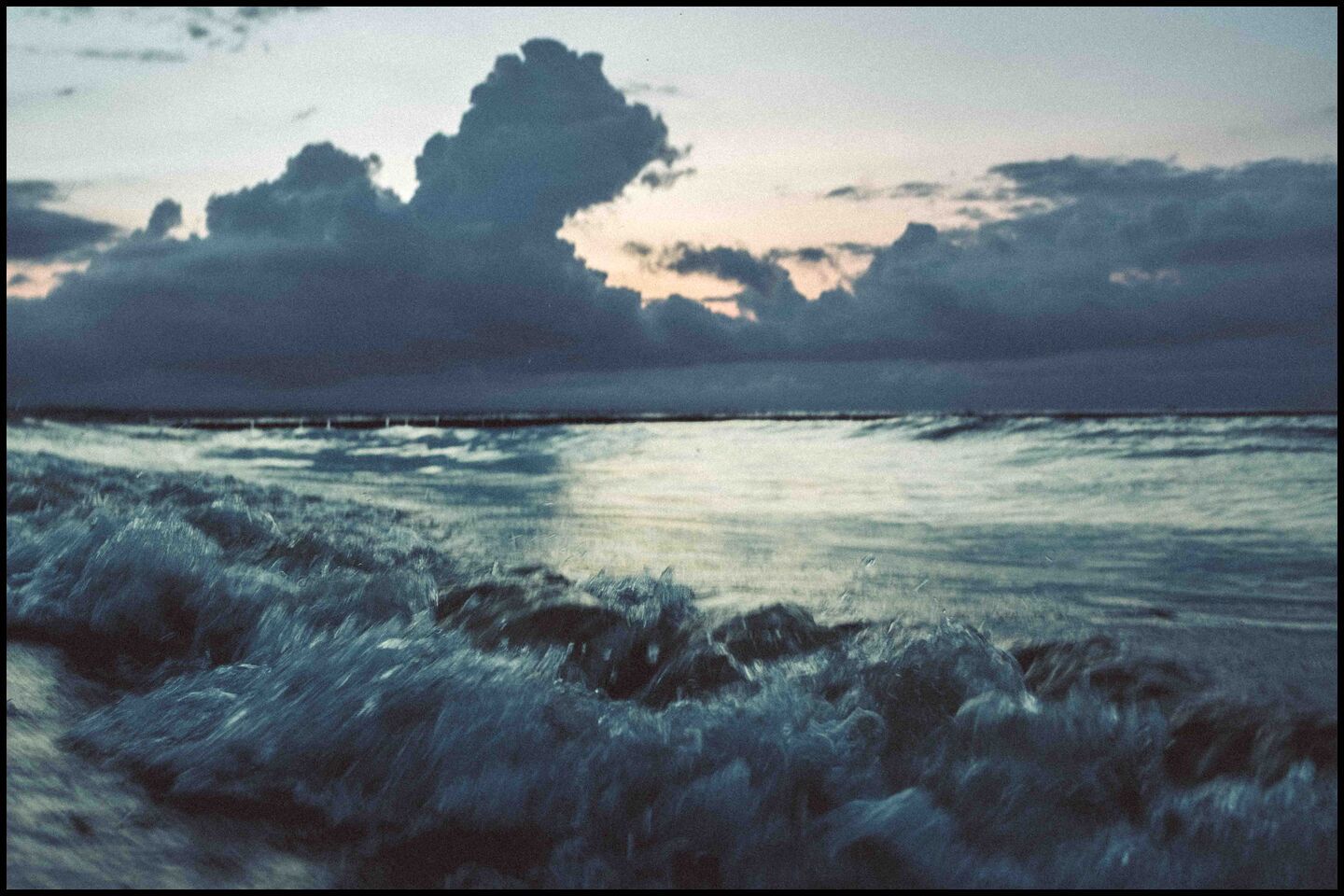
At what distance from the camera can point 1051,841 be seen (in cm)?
214

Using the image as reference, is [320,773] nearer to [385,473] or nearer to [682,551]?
[682,551]

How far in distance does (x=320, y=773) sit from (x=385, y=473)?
40.2 feet

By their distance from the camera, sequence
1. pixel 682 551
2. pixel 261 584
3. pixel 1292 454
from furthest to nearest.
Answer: pixel 1292 454 < pixel 682 551 < pixel 261 584

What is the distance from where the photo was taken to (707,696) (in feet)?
9.63

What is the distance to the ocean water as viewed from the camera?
2.16 meters

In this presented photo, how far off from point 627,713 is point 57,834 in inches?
57.4

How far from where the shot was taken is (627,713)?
9.04 feet

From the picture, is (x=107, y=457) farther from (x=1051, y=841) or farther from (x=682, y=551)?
(x=1051, y=841)

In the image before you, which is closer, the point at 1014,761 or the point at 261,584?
the point at 1014,761

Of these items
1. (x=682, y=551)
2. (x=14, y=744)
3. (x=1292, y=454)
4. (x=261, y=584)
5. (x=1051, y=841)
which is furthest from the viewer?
(x=1292, y=454)

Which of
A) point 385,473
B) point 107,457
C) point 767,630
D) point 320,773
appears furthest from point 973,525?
point 107,457

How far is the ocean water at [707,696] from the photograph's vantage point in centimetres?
216

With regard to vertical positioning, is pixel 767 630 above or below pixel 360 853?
above

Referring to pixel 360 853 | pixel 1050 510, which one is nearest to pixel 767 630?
pixel 360 853
